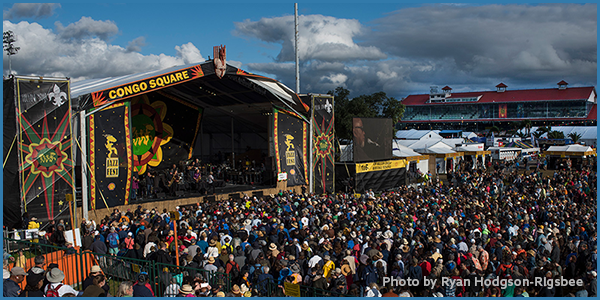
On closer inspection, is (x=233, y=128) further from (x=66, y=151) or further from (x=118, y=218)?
(x=118, y=218)

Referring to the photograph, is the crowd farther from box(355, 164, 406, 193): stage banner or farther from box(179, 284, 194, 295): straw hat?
box(355, 164, 406, 193): stage banner

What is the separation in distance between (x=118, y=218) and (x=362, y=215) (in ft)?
22.7

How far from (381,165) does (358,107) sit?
486 inches

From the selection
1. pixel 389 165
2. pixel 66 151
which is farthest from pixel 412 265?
pixel 389 165

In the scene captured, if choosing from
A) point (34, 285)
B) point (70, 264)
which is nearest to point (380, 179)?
point (70, 264)

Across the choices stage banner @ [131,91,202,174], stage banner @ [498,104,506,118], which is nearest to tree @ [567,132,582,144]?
stage banner @ [498,104,506,118]

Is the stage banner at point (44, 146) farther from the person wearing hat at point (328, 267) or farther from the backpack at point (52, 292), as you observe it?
the person wearing hat at point (328, 267)

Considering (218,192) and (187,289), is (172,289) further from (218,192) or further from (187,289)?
(218,192)

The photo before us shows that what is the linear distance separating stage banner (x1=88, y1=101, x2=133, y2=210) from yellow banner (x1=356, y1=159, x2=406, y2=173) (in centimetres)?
1121

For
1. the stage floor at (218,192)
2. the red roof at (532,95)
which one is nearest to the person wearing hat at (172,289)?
the stage floor at (218,192)

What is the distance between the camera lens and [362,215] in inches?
484

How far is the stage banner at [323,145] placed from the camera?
2050cm

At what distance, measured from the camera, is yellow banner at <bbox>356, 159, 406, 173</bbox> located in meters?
21.7

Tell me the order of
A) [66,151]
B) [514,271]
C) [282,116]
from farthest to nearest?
[282,116] < [66,151] < [514,271]
